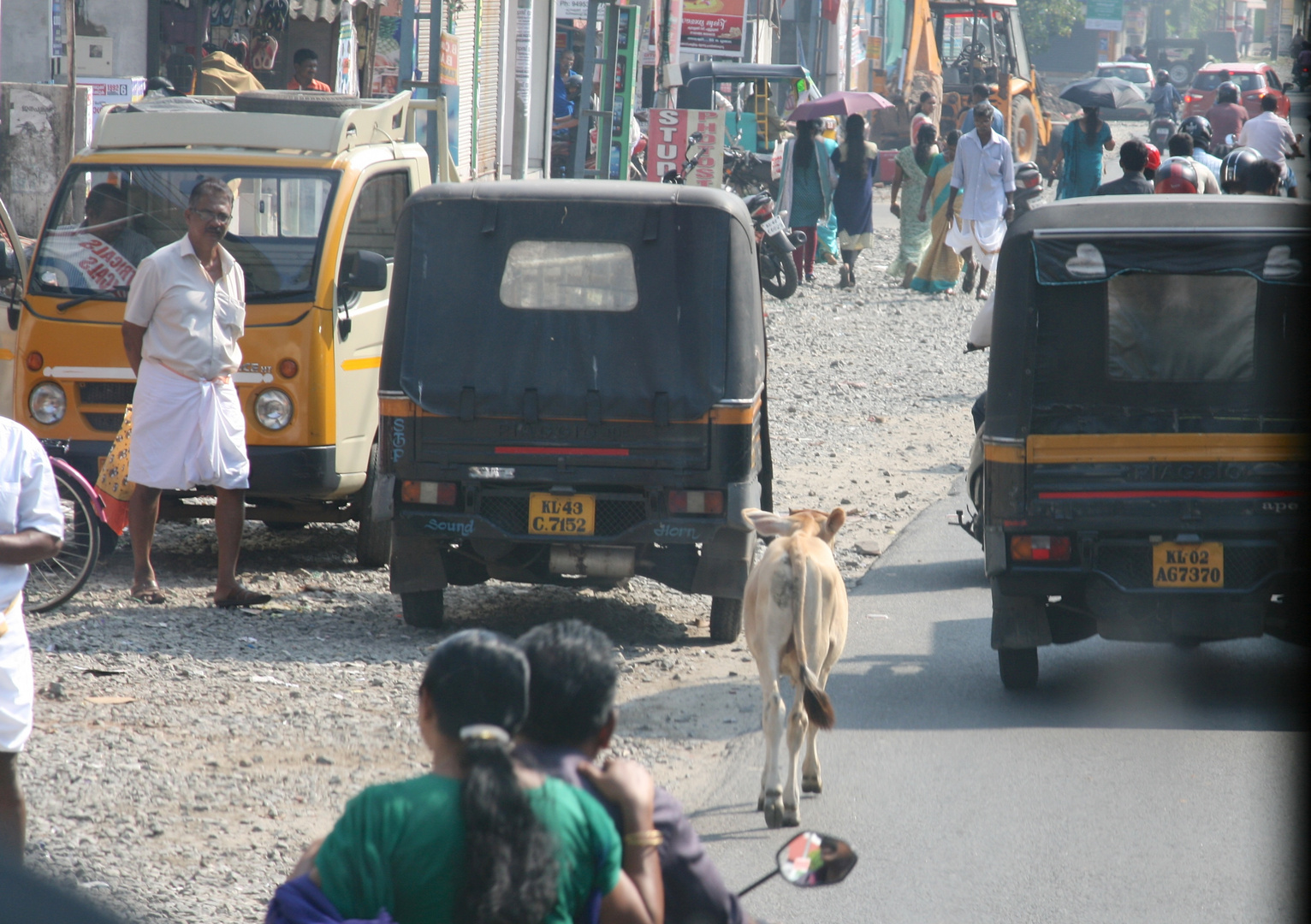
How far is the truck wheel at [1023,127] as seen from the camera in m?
30.6

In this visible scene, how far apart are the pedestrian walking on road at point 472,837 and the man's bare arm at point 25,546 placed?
1.70 meters

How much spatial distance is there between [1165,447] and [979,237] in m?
12.8

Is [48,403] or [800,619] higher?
[48,403]

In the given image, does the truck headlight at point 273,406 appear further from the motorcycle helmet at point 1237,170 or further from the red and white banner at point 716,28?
the red and white banner at point 716,28

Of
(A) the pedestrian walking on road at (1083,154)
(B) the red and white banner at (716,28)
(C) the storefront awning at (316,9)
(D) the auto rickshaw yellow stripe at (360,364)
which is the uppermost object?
(B) the red and white banner at (716,28)

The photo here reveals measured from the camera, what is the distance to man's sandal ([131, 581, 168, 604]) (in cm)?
749

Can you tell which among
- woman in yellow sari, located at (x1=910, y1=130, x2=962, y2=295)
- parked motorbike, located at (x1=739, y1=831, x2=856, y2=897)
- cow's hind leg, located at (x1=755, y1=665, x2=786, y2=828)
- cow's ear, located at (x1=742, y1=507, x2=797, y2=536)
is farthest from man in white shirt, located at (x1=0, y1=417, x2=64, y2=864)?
woman in yellow sari, located at (x1=910, y1=130, x2=962, y2=295)

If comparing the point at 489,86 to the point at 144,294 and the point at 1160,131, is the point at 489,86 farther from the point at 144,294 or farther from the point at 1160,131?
the point at 1160,131

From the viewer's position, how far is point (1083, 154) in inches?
671

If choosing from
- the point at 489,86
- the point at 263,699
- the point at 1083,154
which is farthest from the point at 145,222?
the point at 489,86

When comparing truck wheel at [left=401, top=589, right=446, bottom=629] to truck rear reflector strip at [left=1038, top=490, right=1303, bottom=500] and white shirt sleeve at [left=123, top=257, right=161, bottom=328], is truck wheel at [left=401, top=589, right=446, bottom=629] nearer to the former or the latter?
white shirt sleeve at [left=123, top=257, right=161, bottom=328]

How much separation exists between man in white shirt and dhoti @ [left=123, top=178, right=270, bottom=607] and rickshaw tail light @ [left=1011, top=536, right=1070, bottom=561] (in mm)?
3534

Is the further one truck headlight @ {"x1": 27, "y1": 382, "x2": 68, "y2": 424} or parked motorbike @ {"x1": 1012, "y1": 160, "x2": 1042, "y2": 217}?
parked motorbike @ {"x1": 1012, "y1": 160, "x2": 1042, "y2": 217}

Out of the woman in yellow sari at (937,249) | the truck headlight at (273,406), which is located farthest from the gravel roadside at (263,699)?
the woman in yellow sari at (937,249)
